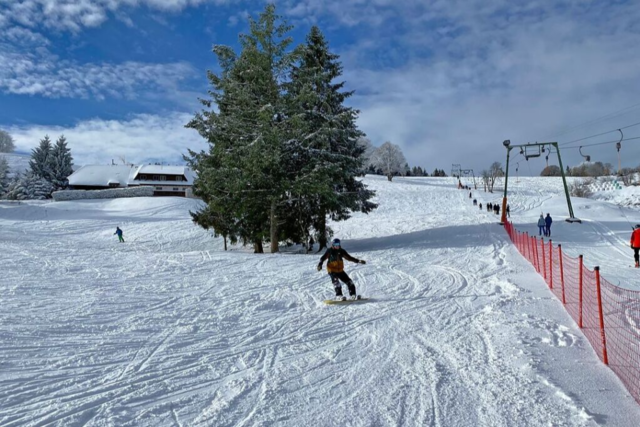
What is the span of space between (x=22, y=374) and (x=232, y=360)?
2702 mm

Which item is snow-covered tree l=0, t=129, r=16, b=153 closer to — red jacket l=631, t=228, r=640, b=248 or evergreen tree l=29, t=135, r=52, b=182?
evergreen tree l=29, t=135, r=52, b=182

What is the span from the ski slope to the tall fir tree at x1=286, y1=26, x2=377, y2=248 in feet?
20.3

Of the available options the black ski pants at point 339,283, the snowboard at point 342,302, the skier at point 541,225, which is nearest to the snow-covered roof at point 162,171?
the skier at point 541,225

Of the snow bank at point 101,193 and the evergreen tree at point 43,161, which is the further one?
the evergreen tree at point 43,161

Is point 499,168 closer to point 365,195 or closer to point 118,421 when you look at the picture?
point 365,195

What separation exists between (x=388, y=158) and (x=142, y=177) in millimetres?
59744

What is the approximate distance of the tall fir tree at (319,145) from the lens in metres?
19.6

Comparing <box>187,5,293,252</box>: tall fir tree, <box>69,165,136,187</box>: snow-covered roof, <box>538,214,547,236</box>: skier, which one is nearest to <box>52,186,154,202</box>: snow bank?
<box>69,165,136,187</box>: snow-covered roof

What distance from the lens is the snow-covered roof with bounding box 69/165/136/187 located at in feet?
224

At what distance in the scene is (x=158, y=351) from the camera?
20.8ft

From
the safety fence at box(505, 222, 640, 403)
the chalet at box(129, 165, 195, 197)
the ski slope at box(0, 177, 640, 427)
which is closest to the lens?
the ski slope at box(0, 177, 640, 427)

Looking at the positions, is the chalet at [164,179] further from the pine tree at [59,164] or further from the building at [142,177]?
the pine tree at [59,164]

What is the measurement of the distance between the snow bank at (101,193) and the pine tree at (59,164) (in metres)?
9.36

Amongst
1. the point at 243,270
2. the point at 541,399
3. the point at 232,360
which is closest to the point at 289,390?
the point at 232,360
